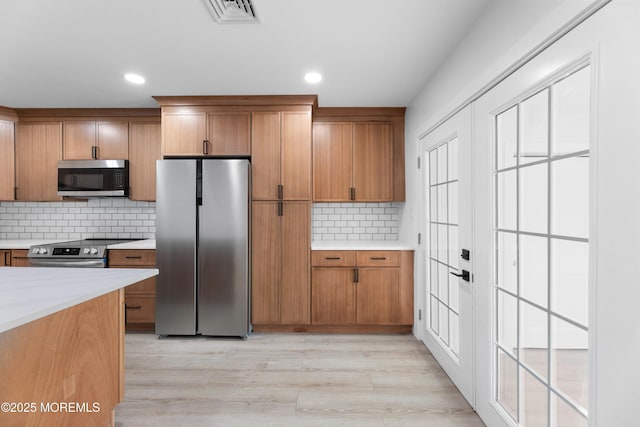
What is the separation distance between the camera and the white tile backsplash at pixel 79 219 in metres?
4.03

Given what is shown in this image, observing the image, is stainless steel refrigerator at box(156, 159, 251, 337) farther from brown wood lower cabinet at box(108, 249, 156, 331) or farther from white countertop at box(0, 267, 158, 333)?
white countertop at box(0, 267, 158, 333)

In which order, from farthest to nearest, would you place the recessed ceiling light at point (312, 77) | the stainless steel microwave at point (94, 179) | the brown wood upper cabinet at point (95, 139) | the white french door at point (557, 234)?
the brown wood upper cabinet at point (95, 139)
the stainless steel microwave at point (94, 179)
the recessed ceiling light at point (312, 77)
the white french door at point (557, 234)

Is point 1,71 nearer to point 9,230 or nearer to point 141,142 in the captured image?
point 141,142

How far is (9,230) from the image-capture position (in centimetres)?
410

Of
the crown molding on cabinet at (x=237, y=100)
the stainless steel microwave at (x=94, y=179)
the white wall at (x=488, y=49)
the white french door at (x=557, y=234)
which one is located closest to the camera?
the white french door at (x=557, y=234)

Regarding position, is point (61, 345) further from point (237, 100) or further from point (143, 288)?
point (237, 100)

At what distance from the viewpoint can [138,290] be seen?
3430 mm

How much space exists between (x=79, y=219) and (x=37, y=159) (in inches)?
31.2

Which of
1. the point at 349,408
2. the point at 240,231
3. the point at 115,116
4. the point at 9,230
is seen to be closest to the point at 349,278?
the point at 240,231

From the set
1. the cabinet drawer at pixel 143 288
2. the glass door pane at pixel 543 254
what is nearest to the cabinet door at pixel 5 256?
the cabinet drawer at pixel 143 288

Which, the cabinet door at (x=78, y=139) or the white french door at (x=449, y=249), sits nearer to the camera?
the white french door at (x=449, y=249)

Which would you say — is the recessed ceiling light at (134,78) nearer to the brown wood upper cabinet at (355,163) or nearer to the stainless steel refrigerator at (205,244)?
the stainless steel refrigerator at (205,244)

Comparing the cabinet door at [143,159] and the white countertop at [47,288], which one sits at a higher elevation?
the cabinet door at [143,159]

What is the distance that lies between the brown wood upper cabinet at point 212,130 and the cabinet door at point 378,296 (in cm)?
180
